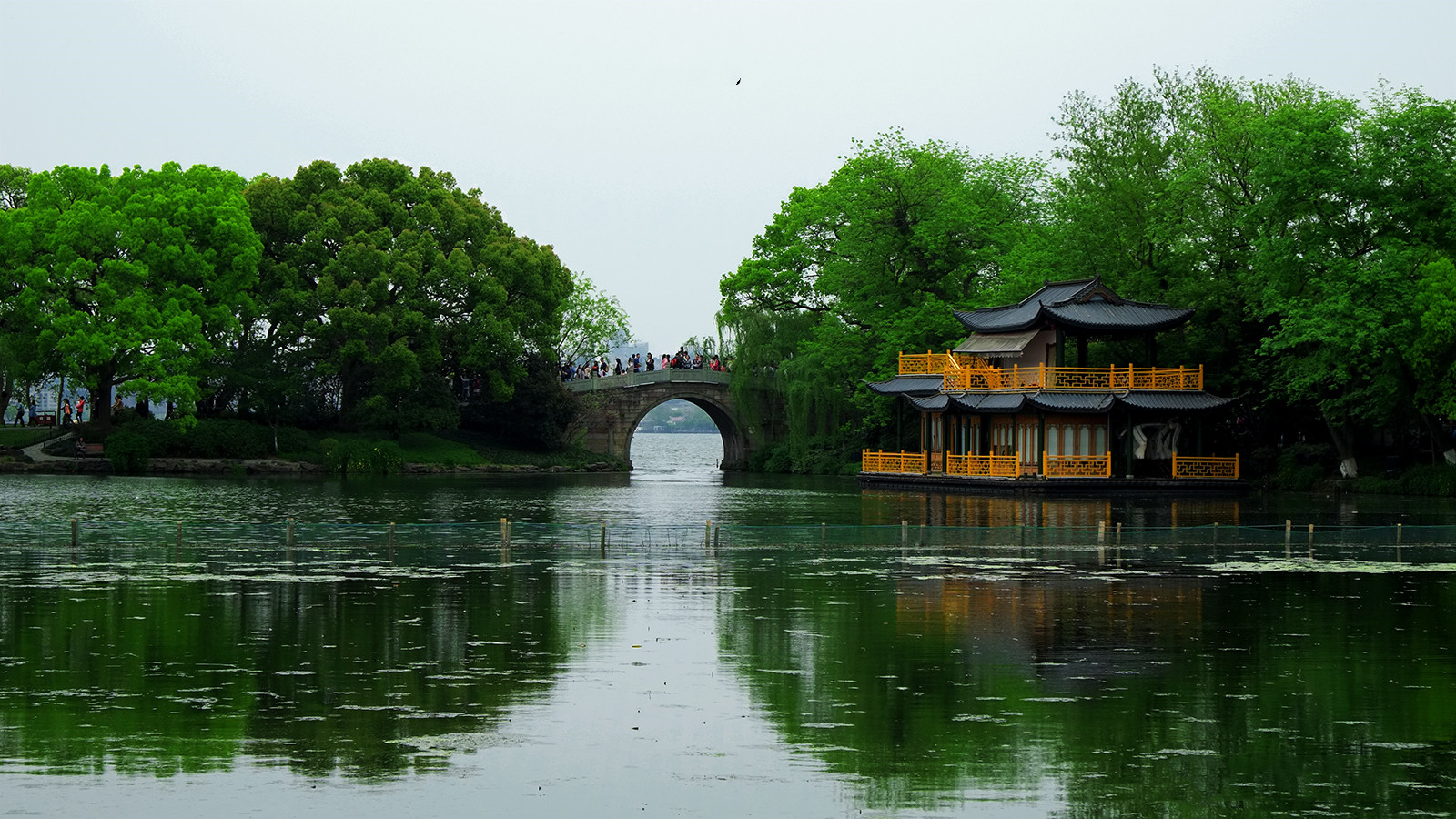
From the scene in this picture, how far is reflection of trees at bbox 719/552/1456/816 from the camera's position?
1309 cm

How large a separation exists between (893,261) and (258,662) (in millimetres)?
64016

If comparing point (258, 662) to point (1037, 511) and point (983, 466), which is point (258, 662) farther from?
point (983, 466)

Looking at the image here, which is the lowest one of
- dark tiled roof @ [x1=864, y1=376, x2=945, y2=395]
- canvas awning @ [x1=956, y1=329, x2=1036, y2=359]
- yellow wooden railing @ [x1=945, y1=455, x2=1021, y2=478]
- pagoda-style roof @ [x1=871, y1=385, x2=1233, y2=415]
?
yellow wooden railing @ [x1=945, y1=455, x2=1021, y2=478]

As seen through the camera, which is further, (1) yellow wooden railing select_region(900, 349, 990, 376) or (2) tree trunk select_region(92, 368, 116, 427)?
(2) tree trunk select_region(92, 368, 116, 427)

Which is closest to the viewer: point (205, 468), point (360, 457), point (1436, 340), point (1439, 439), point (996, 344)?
point (1436, 340)

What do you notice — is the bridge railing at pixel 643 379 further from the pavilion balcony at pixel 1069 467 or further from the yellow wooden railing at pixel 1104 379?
the yellow wooden railing at pixel 1104 379

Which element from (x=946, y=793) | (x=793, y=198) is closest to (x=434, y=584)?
(x=946, y=793)

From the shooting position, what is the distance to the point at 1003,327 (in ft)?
221

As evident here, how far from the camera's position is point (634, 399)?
95.9m

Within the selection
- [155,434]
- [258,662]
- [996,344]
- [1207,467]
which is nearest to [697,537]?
[258,662]

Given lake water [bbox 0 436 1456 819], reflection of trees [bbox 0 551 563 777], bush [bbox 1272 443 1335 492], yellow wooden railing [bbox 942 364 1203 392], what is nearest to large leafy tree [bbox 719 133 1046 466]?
yellow wooden railing [bbox 942 364 1203 392]

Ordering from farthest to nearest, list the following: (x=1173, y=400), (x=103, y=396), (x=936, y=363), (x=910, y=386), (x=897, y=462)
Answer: (x=103, y=396) < (x=936, y=363) < (x=897, y=462) < (x=910, y=386) < (x=1173, y=400)

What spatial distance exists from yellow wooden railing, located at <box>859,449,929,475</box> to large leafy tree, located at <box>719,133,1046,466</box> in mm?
4215

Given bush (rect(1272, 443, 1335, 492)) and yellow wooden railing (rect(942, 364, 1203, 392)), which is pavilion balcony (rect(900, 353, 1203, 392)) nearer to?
yellow wooden railing (rect(942, 364, 1203, 392))
